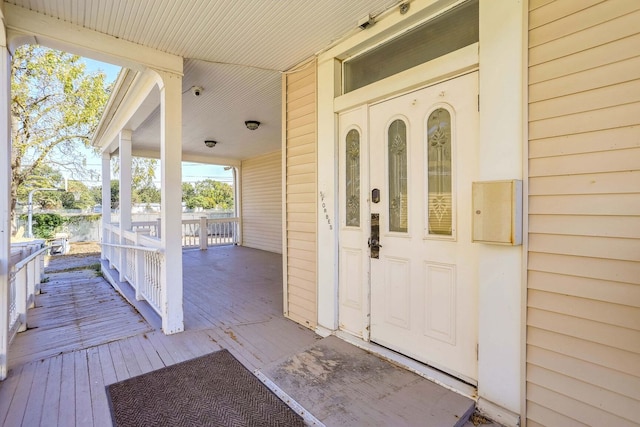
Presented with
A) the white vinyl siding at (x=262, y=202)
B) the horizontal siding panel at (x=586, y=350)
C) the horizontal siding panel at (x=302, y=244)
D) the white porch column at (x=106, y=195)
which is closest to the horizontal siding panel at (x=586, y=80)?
the horizontal siding panel at (x=586, y=350)

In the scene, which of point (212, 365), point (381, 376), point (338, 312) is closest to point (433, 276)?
point (381, 376)

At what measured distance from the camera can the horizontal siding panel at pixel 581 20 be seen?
133 centimetres

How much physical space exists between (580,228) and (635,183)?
0.91 feet

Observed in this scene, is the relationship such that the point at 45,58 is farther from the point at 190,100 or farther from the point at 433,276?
the point at 433,276

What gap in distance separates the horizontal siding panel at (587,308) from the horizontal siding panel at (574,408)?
42 centimetres

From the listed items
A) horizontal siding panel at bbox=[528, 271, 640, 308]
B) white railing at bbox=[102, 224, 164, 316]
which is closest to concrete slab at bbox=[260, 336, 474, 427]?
horizontal siding panel at bbox=[528, 271, 640, 308]

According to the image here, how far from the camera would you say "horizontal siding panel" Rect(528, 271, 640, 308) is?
1327 millimetres

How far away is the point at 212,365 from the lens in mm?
2330

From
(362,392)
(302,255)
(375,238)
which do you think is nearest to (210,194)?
(302,255)

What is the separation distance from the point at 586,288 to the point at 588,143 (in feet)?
2.31

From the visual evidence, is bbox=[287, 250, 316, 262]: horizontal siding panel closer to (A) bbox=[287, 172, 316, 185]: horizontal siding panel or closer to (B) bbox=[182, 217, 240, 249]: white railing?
(A) bbox=[287, 172, 316, 185]: horizontal siding panel

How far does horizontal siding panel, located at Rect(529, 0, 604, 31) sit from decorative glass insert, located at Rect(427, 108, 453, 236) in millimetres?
628

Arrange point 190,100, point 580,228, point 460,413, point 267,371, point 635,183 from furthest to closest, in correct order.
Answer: point 190,100
point 267,371
point 460,413
point 580,228
point 635,183

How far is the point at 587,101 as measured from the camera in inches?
56.0
